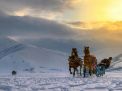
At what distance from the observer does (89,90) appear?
66.8ft

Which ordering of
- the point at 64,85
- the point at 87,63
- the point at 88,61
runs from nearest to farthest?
the point at 64,85 < the point at 88,61 < the point at 87,63

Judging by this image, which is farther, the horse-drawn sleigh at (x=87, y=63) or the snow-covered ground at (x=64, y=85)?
the horse-drawn sleigh at (x=87, y=63)

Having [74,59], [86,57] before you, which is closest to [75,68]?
[74,59]

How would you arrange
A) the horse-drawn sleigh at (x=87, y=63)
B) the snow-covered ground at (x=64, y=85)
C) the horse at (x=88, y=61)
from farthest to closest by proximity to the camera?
the horse-drawn sleigh at (x=87, y=63) → the horse at (x=88, y=61) → the snow-covered ground at (x=64, y=85)

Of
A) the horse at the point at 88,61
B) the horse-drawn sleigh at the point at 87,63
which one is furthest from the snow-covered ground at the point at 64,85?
the horse-drawn sleigh at the point at 87,63

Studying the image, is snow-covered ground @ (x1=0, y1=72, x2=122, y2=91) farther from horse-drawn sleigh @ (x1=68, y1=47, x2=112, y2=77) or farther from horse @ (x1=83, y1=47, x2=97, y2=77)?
horse-drawn sleigh @ (x1=68, y1=47, x2=112, y2=77)

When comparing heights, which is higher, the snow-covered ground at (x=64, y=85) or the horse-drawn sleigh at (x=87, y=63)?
the horse-drawn sleigh at (x=87, y=63)

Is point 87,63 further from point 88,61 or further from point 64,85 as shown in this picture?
point 64,85

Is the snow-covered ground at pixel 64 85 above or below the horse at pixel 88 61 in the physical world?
below

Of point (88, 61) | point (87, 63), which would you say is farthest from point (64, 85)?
point (87, 63)

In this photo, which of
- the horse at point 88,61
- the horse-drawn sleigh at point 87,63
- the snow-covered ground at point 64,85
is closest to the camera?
the snow-covered ground at point 64,85

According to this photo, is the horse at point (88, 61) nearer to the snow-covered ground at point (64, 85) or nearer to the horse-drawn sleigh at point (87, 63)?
the horse-drawn sleigh at point (87, 63)

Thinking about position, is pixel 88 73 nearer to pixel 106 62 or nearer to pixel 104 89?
pixel 106 62

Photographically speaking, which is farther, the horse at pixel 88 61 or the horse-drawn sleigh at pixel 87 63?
the horse-drawn sleigh at pixel 87 63
